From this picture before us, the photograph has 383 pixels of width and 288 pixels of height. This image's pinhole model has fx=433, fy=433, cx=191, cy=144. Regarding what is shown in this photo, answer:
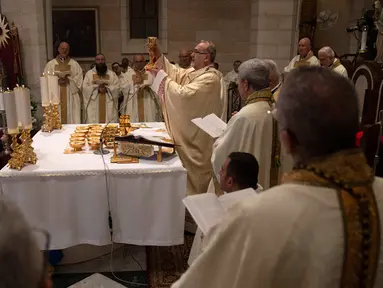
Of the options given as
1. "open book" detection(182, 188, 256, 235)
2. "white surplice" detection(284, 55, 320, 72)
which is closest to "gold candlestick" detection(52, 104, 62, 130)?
"open book" detection(182, 188, 256, 235)

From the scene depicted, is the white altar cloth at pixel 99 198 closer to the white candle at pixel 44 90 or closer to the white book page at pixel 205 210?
the white candle at pixel 44 90

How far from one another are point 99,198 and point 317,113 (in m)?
2.48

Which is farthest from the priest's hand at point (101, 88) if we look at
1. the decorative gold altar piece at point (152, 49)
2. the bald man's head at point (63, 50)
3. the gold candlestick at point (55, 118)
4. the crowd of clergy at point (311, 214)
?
the crowd of clergy at point (311, 214)

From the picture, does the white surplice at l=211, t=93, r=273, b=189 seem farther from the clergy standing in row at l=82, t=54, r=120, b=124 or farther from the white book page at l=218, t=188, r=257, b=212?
the clergy standing in row at l=82, t=54, r=120, b=124

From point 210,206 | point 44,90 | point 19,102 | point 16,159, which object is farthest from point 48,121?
point 210,206

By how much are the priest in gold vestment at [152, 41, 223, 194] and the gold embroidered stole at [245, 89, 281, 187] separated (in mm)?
1192

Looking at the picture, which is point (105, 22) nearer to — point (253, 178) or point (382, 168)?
point (382, 168)

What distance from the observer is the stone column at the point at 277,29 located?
863 centimetres

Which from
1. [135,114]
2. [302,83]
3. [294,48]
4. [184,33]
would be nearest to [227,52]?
[184,33]

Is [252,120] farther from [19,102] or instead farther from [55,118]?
[55,118]

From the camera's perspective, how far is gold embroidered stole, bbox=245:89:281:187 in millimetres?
3211

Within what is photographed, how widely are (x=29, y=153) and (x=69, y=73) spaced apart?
516cm

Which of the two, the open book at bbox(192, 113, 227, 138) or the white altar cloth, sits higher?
the open book at bbox(192, 113, 227, 138)

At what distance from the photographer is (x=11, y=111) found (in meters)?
3.35
